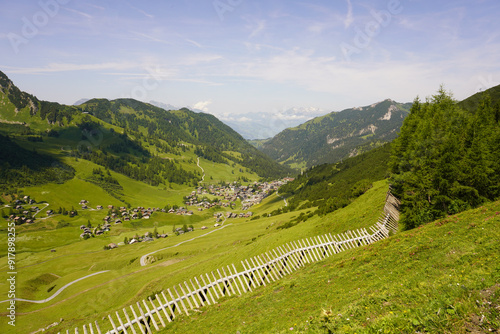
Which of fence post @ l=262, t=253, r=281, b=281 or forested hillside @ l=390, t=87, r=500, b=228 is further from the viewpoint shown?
forested hillside @ l=390, t=87, r=500, b=228

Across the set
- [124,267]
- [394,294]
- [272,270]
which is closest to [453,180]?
[272,270]

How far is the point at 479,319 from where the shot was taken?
7262 millimetres

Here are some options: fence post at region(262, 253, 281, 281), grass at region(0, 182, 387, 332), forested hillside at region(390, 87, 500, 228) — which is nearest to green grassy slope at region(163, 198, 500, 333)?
fence post at region(262, 253, 281, 281)

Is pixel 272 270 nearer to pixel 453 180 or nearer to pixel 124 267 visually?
pixel 453 180

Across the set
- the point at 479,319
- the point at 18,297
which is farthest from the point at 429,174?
the point at 18,297

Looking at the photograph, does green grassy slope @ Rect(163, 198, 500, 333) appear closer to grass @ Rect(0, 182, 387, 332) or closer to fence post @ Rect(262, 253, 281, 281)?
fence post @ Rect(262, 253, 281, 281)

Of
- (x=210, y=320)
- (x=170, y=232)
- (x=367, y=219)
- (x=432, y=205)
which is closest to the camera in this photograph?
(x=210, y=320)

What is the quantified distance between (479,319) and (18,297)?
112473 millimetres

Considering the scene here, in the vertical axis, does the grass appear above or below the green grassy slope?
below

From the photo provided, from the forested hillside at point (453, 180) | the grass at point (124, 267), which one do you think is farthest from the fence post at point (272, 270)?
the forested hillside at point (453, 180)

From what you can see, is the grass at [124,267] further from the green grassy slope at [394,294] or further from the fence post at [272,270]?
the green grassy slope at [394,294]

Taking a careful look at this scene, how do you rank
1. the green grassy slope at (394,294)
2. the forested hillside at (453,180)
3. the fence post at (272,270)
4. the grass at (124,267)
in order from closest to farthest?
the green grassy slope at (394,294)
the fence post at (272,270)
the forested hillside at (453,180)
the grass at (124,267)

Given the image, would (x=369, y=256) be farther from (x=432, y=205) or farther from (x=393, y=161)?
(x=393, y=161)

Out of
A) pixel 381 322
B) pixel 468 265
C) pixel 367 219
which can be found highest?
pixel 381 322
